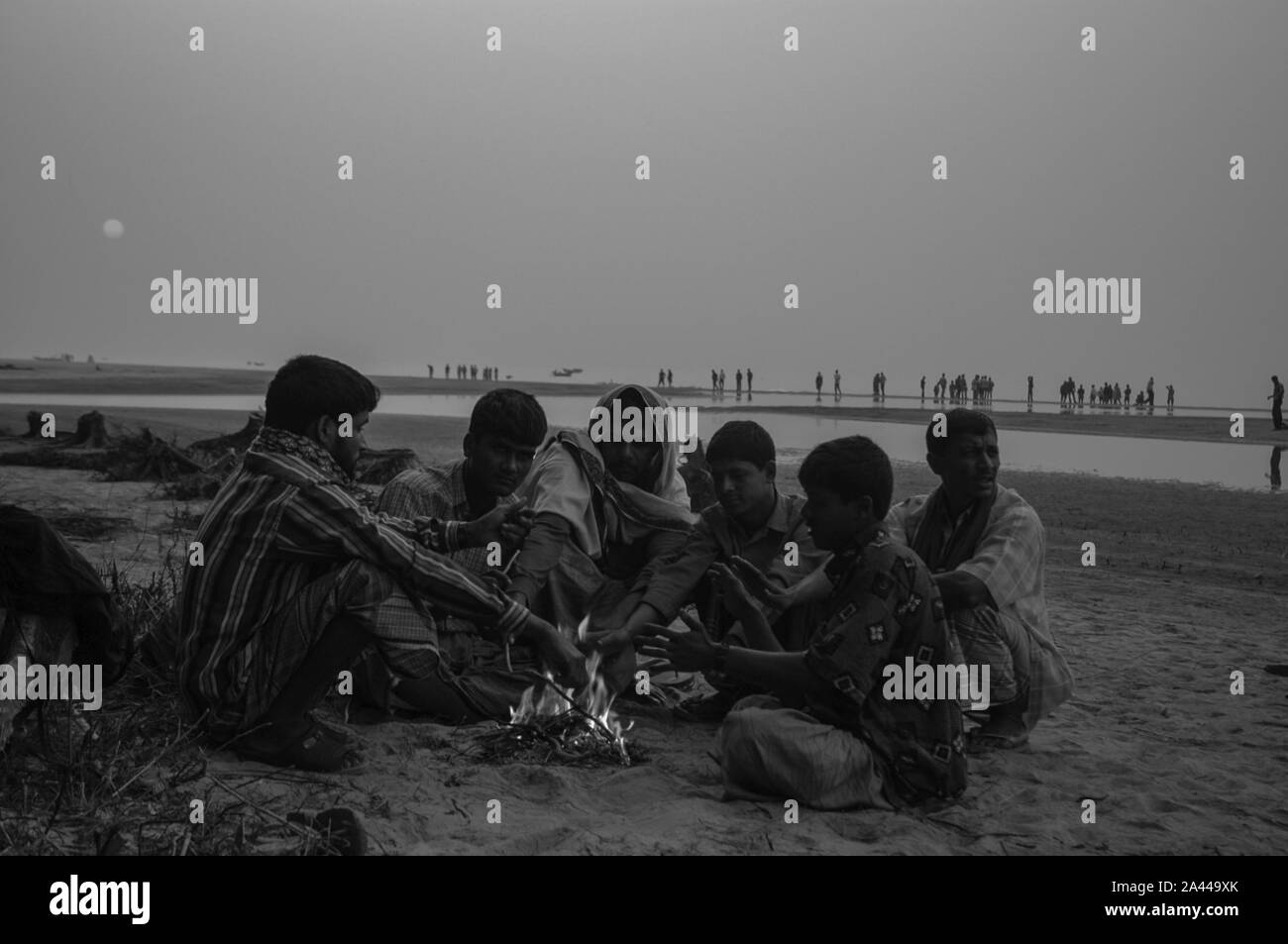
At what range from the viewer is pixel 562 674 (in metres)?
4.26

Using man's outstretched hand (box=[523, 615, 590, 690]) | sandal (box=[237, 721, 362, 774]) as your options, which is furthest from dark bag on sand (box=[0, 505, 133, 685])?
man's outstretched hand (box=[523, 615, 590, 690])

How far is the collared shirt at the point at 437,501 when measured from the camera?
488cm

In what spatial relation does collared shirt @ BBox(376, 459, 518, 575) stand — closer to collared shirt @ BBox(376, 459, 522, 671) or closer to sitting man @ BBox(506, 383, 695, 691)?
collared shirt @ BBox(376, 459, 522, 671)

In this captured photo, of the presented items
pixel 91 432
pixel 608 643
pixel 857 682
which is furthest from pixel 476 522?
pixel 91 432

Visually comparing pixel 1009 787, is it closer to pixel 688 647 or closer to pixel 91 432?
pixel 688 647

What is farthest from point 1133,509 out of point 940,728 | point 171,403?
point 171,403

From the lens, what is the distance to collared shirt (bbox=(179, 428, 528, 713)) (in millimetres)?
3701

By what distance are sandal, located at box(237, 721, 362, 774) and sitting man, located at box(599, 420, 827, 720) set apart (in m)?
1.11

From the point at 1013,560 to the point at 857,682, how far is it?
3.92ft

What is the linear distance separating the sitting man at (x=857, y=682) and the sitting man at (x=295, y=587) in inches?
40.7

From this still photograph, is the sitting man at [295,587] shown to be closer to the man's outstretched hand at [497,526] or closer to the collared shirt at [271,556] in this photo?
the collared shirt at [271,556]

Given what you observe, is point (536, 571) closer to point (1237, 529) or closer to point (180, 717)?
point (180, 717)

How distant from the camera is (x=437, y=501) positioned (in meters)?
4.93

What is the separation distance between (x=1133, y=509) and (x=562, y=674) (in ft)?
36.7
